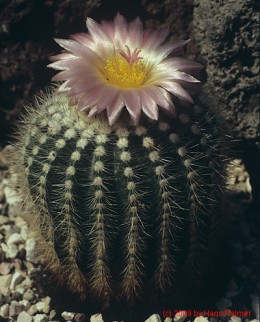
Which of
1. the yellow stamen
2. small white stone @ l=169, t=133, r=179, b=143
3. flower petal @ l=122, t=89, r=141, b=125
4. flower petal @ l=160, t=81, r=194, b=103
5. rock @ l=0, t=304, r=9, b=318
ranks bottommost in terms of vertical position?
rock @ l=0, t=304, r=9, b=318

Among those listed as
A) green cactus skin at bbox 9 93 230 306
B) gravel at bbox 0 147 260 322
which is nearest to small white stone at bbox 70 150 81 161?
green cactus skin at bbox 9 93 230 306

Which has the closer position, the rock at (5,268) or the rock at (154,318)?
the rock at (154,318)

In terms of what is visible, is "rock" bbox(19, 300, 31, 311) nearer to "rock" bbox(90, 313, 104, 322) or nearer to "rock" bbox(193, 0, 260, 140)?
"rock" bbox(90, 313, 104, 322)

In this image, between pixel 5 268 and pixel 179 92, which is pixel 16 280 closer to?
pixel 5 268

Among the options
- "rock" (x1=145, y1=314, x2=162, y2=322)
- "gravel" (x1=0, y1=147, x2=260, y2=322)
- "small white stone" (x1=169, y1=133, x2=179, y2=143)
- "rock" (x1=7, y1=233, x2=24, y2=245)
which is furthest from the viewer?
"rock" (x1=7, y1=233, x2=24, y2=245)

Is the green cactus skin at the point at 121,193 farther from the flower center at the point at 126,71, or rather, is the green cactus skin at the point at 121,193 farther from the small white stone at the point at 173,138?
the flower center at the point at 126,71

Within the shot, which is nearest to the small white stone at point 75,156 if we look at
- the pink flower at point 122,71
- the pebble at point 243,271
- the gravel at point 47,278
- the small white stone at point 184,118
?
the pink flower at point 122,71

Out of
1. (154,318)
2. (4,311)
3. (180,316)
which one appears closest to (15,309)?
(4,311)
